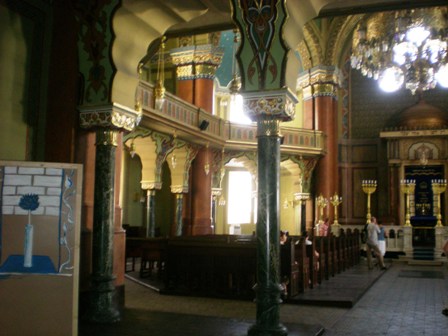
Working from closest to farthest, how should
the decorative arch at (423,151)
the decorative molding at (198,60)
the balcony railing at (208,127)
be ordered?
1. the balcony railing at (208,127)
2. the decorative molding at (198,60)
3. the decorative arch at (423,151)

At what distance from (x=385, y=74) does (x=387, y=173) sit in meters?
6.64

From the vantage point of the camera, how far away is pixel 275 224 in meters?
6.51

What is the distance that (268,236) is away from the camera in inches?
255

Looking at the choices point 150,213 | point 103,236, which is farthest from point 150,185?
point 103,236

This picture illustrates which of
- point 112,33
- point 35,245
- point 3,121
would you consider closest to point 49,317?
point 35,245

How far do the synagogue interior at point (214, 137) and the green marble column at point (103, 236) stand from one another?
19 mm

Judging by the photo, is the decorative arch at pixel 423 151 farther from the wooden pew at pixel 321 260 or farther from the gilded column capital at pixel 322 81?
the wooden pew at pixel 321 260

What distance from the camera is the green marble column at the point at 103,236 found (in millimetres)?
7207

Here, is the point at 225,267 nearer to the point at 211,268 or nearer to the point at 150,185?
the point at 211,268

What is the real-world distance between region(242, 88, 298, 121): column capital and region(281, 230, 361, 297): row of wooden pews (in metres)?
3.72

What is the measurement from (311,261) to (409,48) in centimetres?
758

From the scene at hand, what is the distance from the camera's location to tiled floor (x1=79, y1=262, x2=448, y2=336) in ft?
22.4

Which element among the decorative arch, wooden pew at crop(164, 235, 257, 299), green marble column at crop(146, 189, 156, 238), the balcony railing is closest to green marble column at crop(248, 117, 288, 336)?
wooden pew at crop(164, 235, 257, 299)

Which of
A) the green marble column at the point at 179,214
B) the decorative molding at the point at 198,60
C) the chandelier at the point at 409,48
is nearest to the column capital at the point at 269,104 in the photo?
the chandelier at the point at 409,48
